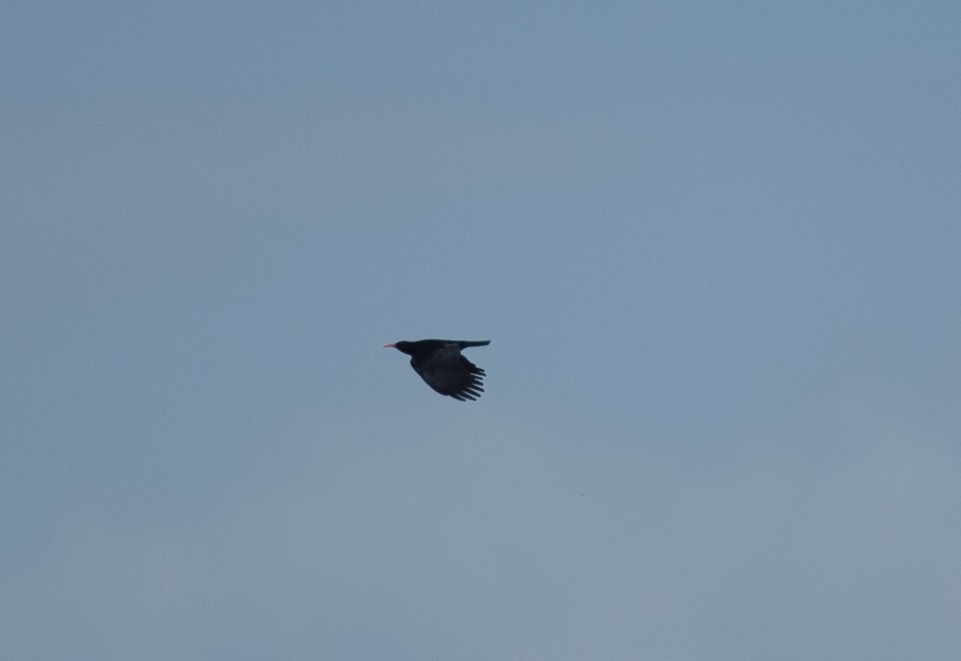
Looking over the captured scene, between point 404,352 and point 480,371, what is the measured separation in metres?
2.05

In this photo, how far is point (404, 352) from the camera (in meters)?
60.5

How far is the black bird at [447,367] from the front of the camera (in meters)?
59.8

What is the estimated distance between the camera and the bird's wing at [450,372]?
59.8m

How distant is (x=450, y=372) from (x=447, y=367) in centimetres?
15

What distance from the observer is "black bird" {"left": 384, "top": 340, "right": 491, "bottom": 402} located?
59844 mm

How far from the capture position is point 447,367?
197 feet

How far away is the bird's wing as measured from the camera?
59.8m

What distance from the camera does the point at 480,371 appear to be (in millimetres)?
59938

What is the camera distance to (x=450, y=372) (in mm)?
60000
